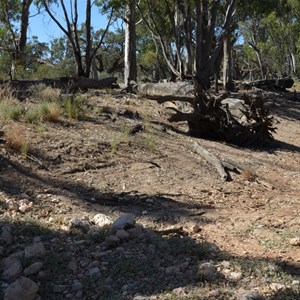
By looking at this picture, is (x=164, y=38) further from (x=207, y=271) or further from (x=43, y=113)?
(x=207, y=271)

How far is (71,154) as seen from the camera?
21.3 ft

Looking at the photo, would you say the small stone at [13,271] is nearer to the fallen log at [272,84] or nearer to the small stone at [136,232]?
the small stone at [136,232]

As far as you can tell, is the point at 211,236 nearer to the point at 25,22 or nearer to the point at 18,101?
the point at 18,101

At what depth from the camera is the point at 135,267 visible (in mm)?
3525

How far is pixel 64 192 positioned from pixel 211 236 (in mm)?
1781

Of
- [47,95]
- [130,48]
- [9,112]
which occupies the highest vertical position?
[130,48]

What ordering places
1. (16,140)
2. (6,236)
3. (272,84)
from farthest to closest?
(272,84) → (16,140) → (6,236)

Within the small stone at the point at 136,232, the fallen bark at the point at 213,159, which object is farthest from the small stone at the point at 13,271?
the fallen bark at the point at 213,159

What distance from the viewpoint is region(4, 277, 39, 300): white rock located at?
9.87ft

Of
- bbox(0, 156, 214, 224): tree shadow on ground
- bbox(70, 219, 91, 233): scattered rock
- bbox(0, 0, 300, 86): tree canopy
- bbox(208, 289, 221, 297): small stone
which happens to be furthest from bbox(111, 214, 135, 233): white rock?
bbox(0, 0, 300, 86): tree canopy

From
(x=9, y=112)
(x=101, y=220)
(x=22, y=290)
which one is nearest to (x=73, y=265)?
(x=22, y=290)

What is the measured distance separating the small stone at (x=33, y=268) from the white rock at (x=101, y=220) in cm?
99

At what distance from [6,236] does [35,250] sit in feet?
1.27

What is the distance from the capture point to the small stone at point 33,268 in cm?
330
